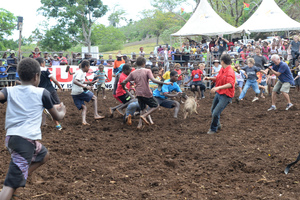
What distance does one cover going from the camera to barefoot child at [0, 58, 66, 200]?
3.61 m

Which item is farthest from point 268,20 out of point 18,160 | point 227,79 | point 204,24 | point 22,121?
point 18,160

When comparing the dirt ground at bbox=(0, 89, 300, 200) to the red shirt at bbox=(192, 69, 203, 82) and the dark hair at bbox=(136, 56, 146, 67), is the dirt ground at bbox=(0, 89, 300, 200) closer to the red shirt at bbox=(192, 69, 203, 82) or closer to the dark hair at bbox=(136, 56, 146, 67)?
the dark hair at bbox=(136, 56, 146, 67)

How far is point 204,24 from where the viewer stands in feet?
75.5

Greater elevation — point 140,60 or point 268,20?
point 268,20

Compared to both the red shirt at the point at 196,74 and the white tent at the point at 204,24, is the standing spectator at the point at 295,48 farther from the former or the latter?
the red shirt at the point at 196,74

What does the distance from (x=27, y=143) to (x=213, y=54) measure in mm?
15331

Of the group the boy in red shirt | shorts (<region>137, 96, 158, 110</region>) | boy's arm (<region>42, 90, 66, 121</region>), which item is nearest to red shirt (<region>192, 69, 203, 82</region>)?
the boy in red shirt

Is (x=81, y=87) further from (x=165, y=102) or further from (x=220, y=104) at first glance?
(x=220, y=104)

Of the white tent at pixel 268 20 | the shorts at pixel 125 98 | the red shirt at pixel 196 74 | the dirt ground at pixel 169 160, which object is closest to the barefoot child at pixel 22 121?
the dirt ground at pixel 169 160

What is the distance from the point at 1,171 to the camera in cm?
536

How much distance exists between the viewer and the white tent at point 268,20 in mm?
22516

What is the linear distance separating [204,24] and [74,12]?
18.1 m

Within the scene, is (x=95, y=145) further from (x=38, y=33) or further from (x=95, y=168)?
(x=38, y=33)

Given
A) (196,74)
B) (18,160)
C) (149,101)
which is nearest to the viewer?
(18,160)
